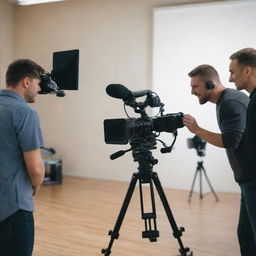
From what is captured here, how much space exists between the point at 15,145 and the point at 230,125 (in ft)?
3.63

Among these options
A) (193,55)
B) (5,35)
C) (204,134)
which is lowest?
(204,134)

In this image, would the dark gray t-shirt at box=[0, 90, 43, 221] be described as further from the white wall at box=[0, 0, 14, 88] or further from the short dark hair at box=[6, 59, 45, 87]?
the white wall at box=[0, 0, 14, 88]

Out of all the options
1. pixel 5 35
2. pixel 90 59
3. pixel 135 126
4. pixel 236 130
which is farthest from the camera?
pixel 5 35

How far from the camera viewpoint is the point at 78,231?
334cm

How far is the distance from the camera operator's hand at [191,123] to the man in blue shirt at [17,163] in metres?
0.88

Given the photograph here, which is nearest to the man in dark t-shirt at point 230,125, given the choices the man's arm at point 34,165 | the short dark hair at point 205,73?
the short dark hair at point 205,73

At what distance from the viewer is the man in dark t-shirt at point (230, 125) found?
193 cm

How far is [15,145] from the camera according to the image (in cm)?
156

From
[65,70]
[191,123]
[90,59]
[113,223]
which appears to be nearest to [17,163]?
[65,70]

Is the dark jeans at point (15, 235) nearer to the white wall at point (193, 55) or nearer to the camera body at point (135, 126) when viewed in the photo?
the camera body at point (135, 126)

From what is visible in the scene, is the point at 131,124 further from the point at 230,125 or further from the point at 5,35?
the point at 5,35

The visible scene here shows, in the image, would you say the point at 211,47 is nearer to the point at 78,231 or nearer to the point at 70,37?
the point at 70,37

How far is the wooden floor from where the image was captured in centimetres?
292

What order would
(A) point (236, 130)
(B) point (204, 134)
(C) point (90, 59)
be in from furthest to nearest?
(C) point (90, 59), (B) point (204, 134), (A) point (236, 130)
